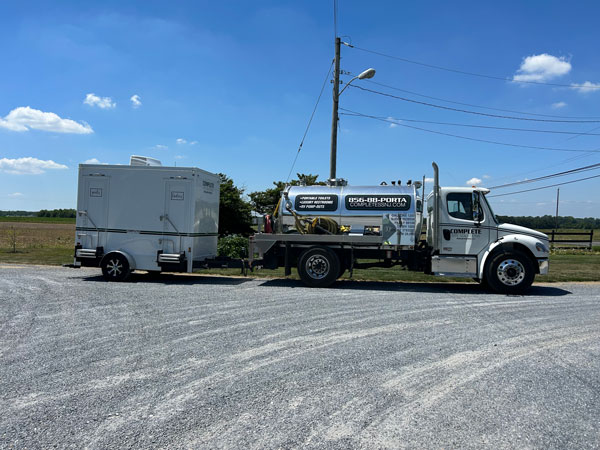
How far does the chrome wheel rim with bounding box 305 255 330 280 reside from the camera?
38.4 feet

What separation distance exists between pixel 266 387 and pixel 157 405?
3.34 feet

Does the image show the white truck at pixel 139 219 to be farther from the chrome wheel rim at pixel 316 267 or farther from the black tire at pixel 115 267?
the chrome wheel rim at pixel 316 267

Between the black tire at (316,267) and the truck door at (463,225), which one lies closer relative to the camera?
the truck door at (463,225)

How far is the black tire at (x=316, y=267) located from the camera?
11.7 meters

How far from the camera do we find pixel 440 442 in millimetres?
3396

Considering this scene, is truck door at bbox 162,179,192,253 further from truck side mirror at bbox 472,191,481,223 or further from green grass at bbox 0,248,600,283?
truck side mirror at bbox 472,191,481,223

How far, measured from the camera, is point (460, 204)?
11.6 meters

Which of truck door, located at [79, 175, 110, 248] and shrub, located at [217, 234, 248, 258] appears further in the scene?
shrub, located at [217, 234, 248, 258]

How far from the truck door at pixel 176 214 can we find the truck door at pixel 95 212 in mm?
1668

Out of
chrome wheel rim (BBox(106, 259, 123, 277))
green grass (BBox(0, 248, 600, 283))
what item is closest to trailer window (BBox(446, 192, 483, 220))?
green grass (BBox(0, 248, 600, 283))

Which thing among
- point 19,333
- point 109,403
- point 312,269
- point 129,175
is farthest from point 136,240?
point 109,403

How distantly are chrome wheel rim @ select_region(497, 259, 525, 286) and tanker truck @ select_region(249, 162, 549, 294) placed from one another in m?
0.02

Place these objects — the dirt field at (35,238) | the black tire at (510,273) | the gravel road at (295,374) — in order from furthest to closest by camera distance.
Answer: the dirt field at (35,238), the black tire at (510,273), the gravel road at (295,374)

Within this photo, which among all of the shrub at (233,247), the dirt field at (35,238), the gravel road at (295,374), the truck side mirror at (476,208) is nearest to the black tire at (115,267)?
the gravel road at (295,374)
